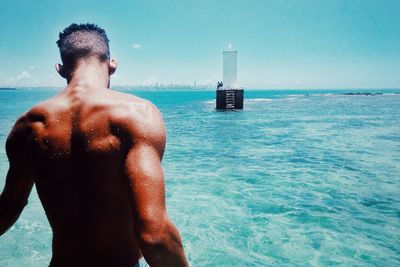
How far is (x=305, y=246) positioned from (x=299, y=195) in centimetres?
277

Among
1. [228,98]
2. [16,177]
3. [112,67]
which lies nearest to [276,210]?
[112,67]

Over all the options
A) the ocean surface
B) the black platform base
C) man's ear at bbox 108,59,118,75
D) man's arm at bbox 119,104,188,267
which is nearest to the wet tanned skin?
man's arm at bbox 119,104,188,267

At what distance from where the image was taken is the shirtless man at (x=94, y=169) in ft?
4.15

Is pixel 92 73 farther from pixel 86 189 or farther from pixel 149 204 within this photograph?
pixel 149 204

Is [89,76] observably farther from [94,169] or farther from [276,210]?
[276,210]

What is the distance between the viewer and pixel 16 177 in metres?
1.64

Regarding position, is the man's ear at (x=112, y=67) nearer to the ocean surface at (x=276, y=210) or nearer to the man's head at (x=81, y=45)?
the man's head at (x=81, y=45)

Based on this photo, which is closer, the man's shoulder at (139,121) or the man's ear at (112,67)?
the man's shoulder at (139,121)

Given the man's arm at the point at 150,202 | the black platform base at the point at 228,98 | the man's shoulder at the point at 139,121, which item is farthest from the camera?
the black platform base at the point at 228,98

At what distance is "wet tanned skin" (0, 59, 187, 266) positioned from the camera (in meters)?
1.26

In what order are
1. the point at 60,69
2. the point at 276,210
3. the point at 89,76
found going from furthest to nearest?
the point at 276,210 → the point at 60,69 → the point at 89,76

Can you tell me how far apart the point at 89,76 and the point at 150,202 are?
2.67ft

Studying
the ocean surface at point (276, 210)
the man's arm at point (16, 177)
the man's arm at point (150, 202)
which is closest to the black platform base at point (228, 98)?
the ocean surface at point (276, 210)

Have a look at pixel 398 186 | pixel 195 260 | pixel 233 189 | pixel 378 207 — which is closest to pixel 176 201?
pixel 233 189
